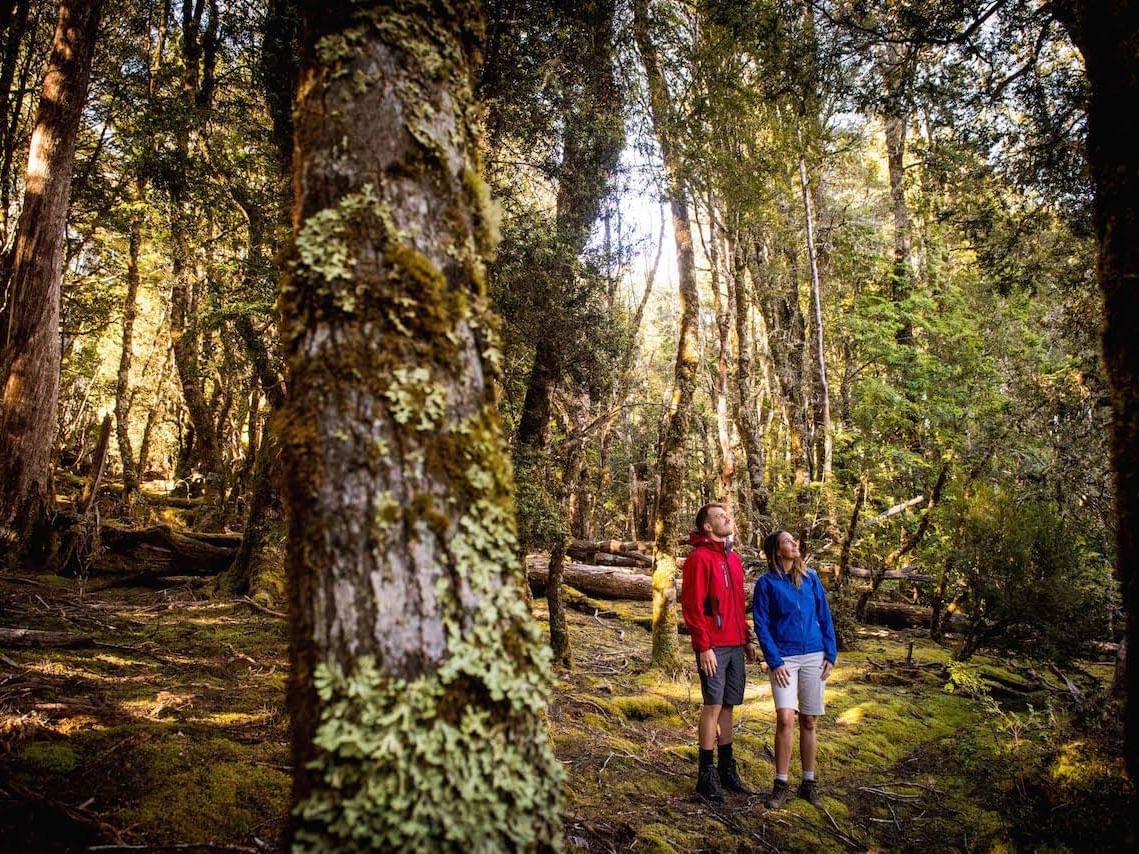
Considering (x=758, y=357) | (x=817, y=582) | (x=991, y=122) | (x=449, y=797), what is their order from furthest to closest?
1. (x=758, y=357)
2. (x=991, y=122)
3. (x=817, y=582)
4. (x=449, y=797)

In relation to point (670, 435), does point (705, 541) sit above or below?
below

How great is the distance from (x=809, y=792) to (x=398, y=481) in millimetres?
4983

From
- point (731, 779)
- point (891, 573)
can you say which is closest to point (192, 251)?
point (731, 779)

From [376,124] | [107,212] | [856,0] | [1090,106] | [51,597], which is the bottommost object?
[51,597]

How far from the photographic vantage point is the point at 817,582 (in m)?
5.15

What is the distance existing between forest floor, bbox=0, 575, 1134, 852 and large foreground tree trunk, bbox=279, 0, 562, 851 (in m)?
2.11

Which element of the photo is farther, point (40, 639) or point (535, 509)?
point (535, 509)

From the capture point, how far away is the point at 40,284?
7410mm

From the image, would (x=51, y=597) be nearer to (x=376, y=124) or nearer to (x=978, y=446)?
(x=376, y=124)

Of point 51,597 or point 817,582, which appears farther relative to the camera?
point 51,597

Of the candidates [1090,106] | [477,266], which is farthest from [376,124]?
[1090,106]

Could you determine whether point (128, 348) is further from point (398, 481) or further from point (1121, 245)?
point (1121, 245)

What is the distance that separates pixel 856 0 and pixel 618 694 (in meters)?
8.25

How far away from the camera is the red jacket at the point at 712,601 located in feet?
16.0
